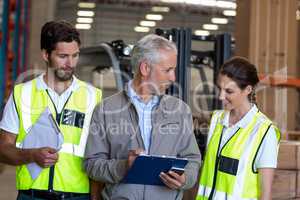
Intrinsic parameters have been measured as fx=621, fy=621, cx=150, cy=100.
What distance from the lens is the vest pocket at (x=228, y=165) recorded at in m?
2.93

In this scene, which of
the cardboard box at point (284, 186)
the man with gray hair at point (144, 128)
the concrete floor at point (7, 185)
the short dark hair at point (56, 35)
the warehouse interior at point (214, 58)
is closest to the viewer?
the man with gray hair at point (144, 128)

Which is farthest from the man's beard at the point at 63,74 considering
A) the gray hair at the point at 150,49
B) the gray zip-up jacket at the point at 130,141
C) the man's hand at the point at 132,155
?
the man's hand at the point at 132,155

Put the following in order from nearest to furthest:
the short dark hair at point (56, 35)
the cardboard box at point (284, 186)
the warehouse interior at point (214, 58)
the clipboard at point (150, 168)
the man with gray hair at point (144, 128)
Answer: the clipboard at point (150, 168) < the man with gray hair at point (144, 128) < the short dark hair at point (56, 35) < the cardboard box at point (284, 186) < the warehouse interior at point (214, 58)

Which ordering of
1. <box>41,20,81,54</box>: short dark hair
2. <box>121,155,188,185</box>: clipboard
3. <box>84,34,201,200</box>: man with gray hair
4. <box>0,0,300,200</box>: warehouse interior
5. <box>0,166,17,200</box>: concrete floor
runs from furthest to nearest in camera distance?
<box>0,166,17,200</box>: concrete floor, <box>0,0,300,200</box>: warehouse interior, <box>41,20,81,54</box>: short dark hair, <box>84,34,201,200</box>: man with gray hair, <box>121,155,188,185</box>: clipboard

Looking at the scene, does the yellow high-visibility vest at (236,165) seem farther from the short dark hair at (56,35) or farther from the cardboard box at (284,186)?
the short dark hair at (56,35)

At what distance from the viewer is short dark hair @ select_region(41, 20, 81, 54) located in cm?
295

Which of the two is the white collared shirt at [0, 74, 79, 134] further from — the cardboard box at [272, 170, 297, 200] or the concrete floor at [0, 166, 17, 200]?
the concrete floor at [0, 166, 17, 200]

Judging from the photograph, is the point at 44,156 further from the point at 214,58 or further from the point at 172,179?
the point at 214,58

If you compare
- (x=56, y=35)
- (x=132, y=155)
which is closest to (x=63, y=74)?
(x=56, y=35)

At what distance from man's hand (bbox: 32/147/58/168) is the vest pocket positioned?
2.60 ft

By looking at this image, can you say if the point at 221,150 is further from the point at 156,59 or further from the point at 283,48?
the point at 283,48

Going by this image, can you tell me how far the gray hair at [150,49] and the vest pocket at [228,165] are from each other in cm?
59

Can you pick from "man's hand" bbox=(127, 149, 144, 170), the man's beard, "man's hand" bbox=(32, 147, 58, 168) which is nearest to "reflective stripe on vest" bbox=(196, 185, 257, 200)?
"man's hand" bbox=(127, 149, 144, 170)

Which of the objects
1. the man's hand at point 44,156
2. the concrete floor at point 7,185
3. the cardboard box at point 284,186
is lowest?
the concrete floor at point 7,185
